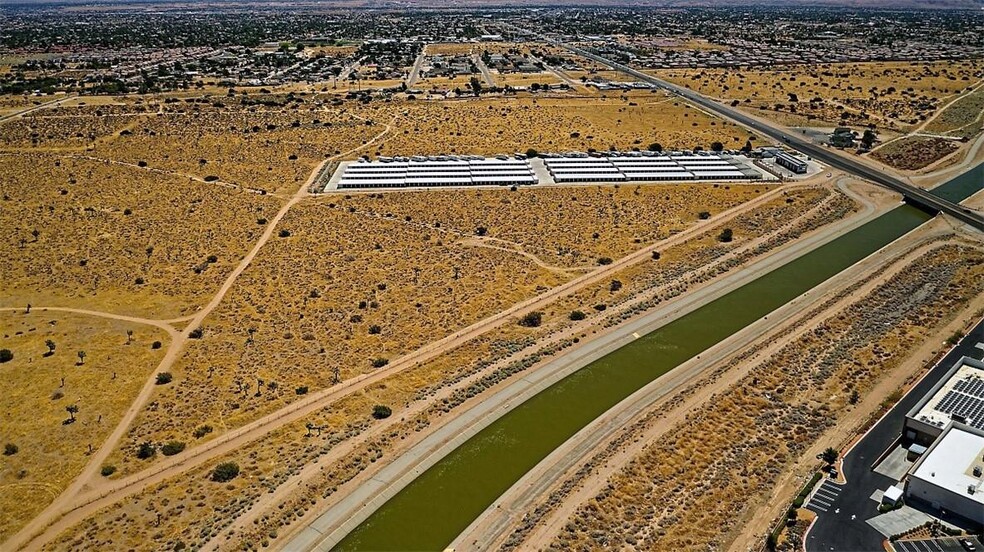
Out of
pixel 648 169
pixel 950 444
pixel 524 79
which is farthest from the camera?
pixel 524 79

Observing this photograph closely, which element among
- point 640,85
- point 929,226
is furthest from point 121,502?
point 640,85

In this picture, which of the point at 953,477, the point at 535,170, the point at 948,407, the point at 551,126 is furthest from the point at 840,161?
the point at 953,477

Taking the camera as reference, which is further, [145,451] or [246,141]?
[246,141]

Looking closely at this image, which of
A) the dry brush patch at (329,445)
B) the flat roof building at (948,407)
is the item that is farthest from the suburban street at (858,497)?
the dry brush patch at (329,445)

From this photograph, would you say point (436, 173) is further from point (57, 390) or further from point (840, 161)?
point (840, 161)

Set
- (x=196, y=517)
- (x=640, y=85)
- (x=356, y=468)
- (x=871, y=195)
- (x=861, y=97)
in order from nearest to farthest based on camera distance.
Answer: (x=196, y=517) < (x=356, y=468) < (x=871, y=195) < (x=861, y=97) < (x=640, y=85)

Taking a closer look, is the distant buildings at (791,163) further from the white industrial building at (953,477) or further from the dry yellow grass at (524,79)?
the dry yellow grass at (524,79)

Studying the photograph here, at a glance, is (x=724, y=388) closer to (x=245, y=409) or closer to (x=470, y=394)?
(x=470, y=394)
